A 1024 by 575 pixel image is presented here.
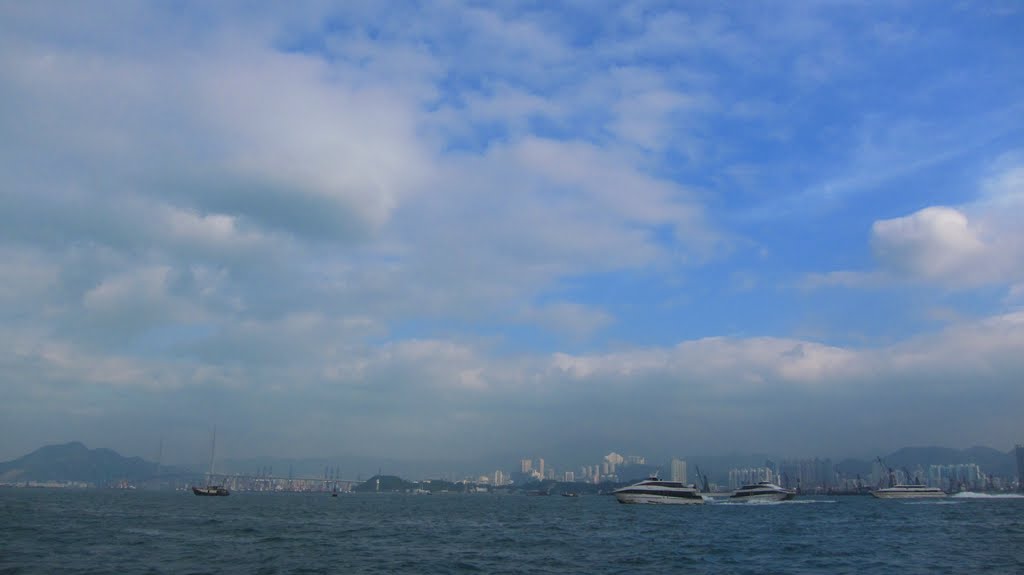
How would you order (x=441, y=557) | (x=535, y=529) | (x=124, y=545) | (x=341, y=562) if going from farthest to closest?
(x=535, y=529), (x=124, y=545), (x=441, y=557), (x=341, y=562)

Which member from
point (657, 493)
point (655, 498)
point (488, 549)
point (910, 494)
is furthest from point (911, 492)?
point (488, 549)

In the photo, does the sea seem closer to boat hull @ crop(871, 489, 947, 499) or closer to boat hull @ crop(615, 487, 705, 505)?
boat hull @ crop(615, 487, 705, 505)

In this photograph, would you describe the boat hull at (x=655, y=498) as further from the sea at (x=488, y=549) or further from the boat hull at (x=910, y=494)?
the boat hull at (x=910, y=494)

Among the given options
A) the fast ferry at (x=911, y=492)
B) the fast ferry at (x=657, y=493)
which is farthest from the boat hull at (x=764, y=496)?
the fast ferry at (x=911, y=492)

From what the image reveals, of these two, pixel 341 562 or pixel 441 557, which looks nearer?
pixel 341 562

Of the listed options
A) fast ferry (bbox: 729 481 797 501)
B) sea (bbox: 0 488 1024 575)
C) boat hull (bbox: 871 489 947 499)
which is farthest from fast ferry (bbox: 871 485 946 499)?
sea (bbox: 0 488 1024 575)

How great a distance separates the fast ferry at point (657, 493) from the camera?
127 metres

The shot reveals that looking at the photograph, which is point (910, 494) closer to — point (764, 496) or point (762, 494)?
point (764, 496)

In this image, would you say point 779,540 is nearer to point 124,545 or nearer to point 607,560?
point 607,560

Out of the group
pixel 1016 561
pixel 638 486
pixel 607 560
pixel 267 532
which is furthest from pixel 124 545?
pixel 638 486

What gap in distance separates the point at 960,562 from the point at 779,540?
16.1 m

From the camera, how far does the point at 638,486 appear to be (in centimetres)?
12712

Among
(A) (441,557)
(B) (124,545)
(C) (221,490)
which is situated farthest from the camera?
(C) (221,490)

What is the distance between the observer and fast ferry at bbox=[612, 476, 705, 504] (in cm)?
12669
